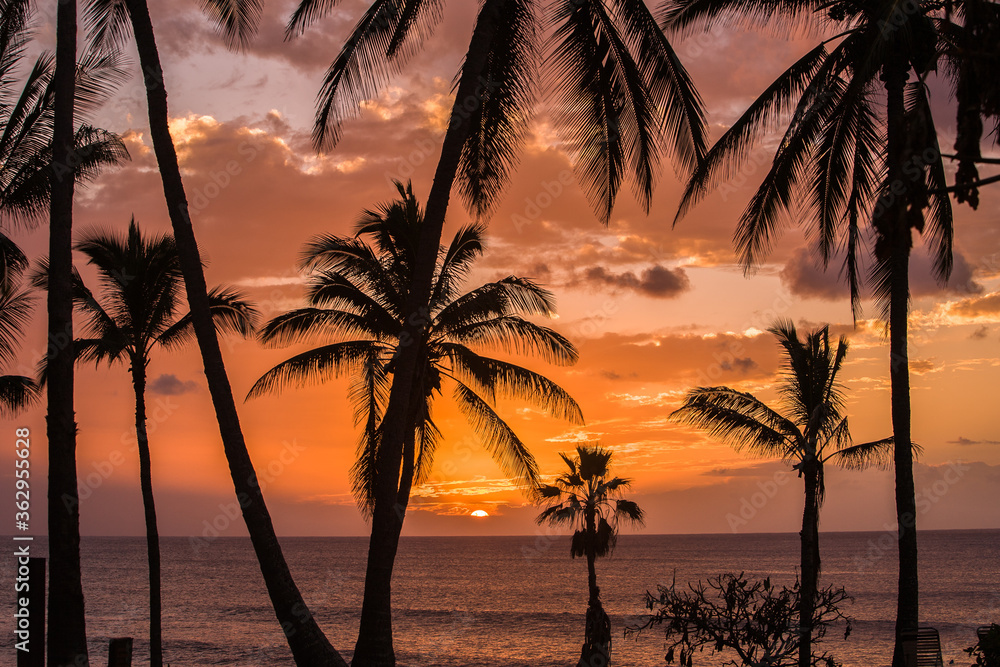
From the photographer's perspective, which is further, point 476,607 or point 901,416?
point 476,607

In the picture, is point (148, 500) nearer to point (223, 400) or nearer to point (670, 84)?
point (223, 400)

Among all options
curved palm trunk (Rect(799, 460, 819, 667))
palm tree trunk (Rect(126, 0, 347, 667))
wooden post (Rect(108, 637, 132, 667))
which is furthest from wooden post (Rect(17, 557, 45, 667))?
curved palm trunk (Rect(799, 460, 819, 667))

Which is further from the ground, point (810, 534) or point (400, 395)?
point (400, 395)

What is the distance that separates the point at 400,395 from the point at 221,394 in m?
1.96

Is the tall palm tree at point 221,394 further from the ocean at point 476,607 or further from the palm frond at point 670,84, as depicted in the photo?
the ocean at point 476,607

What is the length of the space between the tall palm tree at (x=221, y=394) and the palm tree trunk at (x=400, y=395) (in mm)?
464

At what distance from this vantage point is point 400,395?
8.95 metres

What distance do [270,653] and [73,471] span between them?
30.3 metres

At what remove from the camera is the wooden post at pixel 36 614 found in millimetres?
7125

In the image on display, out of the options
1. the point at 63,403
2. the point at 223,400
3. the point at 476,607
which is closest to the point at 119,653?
the point at 223,400

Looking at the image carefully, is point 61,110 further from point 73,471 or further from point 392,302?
point 392,302

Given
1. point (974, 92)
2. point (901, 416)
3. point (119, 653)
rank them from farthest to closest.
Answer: point (901, 416) < point (119, 653) < point (974, 92)

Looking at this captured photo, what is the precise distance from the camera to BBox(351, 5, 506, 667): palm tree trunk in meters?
8.43

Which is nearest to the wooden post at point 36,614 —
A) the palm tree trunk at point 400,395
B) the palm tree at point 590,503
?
the palm tree trunk at point 400,395
